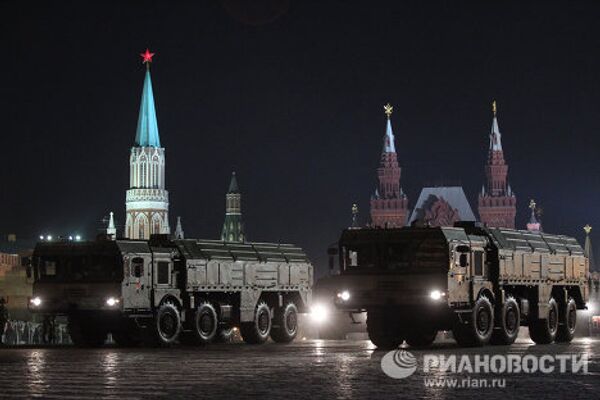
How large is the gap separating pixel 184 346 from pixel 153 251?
2472 millimetres

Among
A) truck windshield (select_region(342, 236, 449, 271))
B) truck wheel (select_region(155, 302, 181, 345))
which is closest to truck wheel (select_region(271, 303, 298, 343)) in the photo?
truck wheel (select_region(155, 302, 181, 345))

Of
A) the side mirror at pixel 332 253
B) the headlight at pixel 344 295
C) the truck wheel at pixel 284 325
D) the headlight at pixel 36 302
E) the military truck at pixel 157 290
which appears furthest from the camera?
the truck wheel at pixel 284 325

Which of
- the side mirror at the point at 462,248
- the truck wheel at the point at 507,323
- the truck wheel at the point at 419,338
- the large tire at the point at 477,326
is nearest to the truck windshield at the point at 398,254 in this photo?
the side mirror at the point at 462,248

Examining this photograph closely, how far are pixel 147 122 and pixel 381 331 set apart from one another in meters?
165

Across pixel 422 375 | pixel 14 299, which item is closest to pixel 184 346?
pixel 422 375

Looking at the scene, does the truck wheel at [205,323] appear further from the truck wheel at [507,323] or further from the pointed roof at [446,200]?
the pointed roof at [446,200]

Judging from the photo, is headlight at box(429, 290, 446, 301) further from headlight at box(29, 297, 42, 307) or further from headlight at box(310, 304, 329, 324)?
headlight at box(310, 304, 329, 324)

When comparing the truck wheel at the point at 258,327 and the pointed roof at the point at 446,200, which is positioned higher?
the pointed roof at the point at 446,200

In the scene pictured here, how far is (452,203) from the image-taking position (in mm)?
187750

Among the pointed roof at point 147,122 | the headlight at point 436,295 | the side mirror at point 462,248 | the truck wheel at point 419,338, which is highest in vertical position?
the pointed roof at point 147,122

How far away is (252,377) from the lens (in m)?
18.9

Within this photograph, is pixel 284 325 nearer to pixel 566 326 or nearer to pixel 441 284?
pixel 566 326

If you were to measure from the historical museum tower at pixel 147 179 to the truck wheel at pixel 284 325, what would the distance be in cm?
14695

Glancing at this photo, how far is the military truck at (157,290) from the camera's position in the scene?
3070cm
